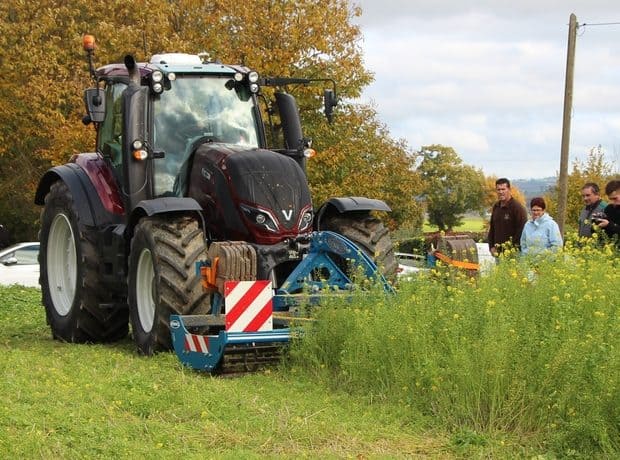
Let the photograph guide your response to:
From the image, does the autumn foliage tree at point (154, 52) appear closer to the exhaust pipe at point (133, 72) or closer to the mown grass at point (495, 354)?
the exhaust pipe at point (133, 72)

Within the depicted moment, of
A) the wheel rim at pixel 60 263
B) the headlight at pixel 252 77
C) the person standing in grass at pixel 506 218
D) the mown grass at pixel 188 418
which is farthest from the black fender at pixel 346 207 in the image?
the wheel rim at pixel 60 263

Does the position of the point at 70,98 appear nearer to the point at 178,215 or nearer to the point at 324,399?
the point at 178,215

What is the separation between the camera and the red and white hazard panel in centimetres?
866

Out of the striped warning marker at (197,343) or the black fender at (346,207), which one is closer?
the striped warning marker at (197,343)

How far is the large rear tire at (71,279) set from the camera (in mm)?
10969

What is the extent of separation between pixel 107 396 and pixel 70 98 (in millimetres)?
20731

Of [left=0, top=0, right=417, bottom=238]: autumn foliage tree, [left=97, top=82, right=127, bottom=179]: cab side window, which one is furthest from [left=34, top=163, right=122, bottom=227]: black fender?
[left=0, top=0, right=417, bottom=238]: autumn foliage tree

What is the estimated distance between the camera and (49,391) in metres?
7.43

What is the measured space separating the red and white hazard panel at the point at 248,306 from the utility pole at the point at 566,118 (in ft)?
56.1

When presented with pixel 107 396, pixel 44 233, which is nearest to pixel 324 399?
pixel 107 396

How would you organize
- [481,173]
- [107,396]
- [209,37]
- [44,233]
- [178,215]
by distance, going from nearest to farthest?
[107,396], [178,215], [44,233], [209,37], [481,173]

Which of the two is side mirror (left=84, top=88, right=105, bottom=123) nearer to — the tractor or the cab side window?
the tractor

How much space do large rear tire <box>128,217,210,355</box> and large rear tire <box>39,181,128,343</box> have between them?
4.33 ft

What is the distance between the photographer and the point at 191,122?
10.7 metres
